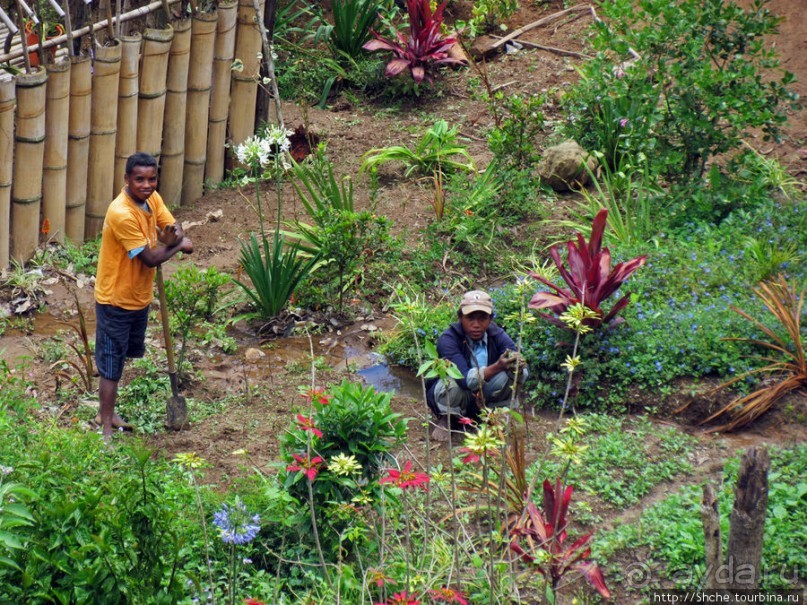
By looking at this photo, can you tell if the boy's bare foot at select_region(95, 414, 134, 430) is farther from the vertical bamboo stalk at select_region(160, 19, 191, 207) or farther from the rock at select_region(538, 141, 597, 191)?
the rock at select_region(538, 141, 597, 191)

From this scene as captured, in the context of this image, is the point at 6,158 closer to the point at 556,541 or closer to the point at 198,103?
the point at 198,103

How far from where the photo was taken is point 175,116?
8.45 meters

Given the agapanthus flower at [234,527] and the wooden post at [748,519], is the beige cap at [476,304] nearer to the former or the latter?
the wooden post at [748,519]

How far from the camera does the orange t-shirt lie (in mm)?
5395

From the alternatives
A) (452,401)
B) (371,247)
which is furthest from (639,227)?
(452,401)

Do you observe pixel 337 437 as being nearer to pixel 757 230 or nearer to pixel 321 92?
pixel 757 230

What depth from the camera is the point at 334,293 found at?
7.48m

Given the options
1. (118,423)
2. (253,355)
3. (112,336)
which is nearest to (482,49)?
(253,355)

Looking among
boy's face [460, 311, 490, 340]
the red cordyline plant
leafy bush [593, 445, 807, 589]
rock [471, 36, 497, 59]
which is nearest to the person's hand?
boy's face [460, 311, 490, 340]

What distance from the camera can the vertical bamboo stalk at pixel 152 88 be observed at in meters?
7.95

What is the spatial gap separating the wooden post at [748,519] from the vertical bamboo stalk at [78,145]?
563 cm

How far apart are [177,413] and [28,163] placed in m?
2.58

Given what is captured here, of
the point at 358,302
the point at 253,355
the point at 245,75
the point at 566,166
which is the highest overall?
the point at 245,75

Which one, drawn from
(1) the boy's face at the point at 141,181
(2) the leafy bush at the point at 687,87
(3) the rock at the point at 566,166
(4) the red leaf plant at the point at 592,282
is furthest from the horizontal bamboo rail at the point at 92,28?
(4) the red leaf plant at the point at 592,282
